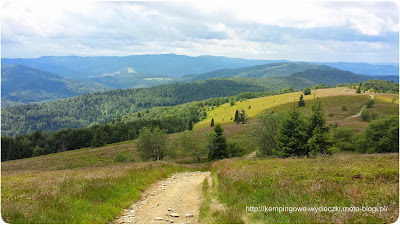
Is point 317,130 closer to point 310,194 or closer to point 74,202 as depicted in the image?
point 310,194

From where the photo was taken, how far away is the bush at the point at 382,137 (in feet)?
117

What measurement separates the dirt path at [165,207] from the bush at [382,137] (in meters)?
38.7

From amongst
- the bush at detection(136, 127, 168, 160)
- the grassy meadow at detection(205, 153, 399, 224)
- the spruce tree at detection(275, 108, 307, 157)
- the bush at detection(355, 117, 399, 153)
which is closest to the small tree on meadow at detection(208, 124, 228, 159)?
the bush at detection(136, 127, 168, 160)

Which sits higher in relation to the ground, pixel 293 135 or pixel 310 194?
pixel 310 194

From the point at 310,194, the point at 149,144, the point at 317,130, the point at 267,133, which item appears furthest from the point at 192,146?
the point at 310,194

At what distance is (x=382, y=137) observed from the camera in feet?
122

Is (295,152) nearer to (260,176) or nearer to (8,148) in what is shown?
(260,176)

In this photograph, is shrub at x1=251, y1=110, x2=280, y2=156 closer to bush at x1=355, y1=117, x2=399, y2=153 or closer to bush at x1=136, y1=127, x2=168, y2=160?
bush at x1=355, y1=117, x2=399, y2=153

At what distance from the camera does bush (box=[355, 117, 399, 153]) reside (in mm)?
35594

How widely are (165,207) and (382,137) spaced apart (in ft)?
142

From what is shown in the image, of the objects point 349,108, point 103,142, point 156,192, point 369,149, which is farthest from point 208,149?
point 349,108

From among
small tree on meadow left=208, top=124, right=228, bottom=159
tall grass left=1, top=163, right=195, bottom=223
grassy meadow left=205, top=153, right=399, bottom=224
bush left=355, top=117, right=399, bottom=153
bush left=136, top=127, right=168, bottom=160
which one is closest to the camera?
grassy meadow left=205, top=153, right=399, bottom=224

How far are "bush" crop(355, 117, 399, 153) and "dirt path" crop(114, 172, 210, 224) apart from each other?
3869cm

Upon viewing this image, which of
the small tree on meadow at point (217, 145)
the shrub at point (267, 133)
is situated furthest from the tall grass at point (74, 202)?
the small tree on meadow at point (217, 145)
